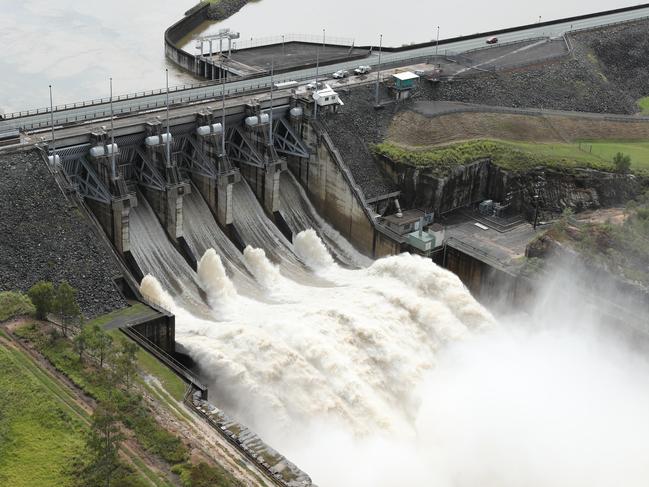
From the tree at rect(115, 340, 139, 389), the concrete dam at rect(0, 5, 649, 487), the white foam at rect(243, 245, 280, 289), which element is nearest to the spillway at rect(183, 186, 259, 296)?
the concrete dam at rect(0, 5, 649, 487)

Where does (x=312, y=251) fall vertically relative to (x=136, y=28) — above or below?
below

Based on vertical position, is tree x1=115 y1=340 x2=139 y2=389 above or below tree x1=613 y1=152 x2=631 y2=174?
below

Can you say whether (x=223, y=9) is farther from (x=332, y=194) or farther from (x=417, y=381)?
(x=417, y=381)

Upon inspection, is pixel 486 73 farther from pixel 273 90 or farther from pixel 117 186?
pixel 117 186

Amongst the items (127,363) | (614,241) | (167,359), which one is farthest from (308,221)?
(127,363)

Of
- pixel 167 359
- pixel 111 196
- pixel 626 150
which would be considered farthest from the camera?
pixel 626 150

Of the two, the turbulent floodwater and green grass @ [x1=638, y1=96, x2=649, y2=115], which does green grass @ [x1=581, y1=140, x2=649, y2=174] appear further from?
the turbulent floodwater

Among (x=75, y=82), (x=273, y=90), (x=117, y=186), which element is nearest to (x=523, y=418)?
(x=117, y=186)
